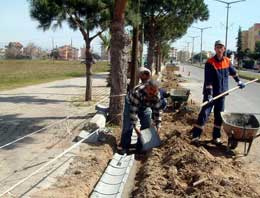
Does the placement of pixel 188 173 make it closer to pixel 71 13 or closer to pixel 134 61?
pixel 134 61

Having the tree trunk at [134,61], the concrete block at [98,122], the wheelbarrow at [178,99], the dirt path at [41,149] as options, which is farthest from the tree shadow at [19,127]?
the tree trunk at [134,61]

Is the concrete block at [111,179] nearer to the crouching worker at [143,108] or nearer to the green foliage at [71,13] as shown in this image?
the crouching worker at [143,108]

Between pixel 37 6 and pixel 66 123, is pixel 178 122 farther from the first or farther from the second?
pixel 37 6

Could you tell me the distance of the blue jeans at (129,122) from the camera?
942 cm

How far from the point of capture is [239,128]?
29.1 ft

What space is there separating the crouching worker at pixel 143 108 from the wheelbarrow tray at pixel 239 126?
4.40ft

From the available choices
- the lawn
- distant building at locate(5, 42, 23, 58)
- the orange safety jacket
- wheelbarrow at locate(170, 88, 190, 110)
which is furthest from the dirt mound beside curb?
distant building at locate(5, 42, 23, 58)

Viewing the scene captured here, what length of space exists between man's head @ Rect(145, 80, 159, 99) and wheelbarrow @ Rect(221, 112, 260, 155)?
1504mm

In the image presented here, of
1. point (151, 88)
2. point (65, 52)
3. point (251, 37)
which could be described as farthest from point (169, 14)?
point (251, 37)

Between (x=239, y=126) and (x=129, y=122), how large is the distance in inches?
83.0

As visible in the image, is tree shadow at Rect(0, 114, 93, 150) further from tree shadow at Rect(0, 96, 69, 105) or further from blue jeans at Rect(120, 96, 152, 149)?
tree shadow at Rect(0, 96, 69, 105)

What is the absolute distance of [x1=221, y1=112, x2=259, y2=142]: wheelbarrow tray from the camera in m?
8.91

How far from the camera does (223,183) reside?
6.57m

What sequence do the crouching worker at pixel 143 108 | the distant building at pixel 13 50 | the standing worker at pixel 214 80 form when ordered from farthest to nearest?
the distant building at pixel 13 50, the standing worker at pixel 214 80, the crouching worker at pixel 143 108
